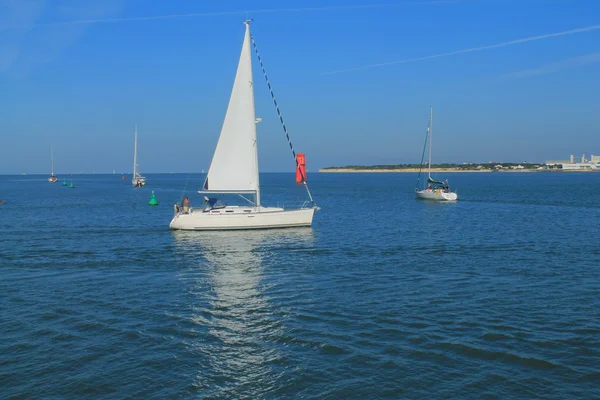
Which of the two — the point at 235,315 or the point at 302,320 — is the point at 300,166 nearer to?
the point at 235,315

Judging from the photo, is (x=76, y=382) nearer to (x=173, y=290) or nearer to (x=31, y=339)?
(x=31, y=339)

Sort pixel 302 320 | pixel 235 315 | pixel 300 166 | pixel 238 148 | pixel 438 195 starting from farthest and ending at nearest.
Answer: pixel 438 195 → pixel 300 166 → pixel 238 148 → pixel 235 315 → pixel 302 320

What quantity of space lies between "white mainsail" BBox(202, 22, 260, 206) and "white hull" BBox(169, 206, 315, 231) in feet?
5.35

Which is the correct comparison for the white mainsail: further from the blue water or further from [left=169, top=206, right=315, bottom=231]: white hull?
the blue water

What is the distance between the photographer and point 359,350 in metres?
14.5

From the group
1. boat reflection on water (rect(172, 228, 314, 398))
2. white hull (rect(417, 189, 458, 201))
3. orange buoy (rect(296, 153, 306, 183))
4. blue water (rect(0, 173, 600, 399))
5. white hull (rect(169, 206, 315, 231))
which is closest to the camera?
blue water (rect(0, 173, 600, 399))

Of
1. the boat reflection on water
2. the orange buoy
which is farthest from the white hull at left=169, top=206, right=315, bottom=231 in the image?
the boat reflection on water

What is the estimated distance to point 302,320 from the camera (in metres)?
17.3

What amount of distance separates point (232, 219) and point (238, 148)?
5271mm

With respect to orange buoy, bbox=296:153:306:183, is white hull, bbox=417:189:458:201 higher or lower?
lower

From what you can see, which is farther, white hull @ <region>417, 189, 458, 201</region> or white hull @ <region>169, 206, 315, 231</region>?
white hull @ <region>417, 189, 458, 201</region>

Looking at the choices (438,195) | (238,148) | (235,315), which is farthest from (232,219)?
(438,195)

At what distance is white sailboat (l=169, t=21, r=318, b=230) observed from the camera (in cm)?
3922

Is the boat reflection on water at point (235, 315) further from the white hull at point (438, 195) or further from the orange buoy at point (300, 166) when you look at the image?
the white hull at point (438, 195)
